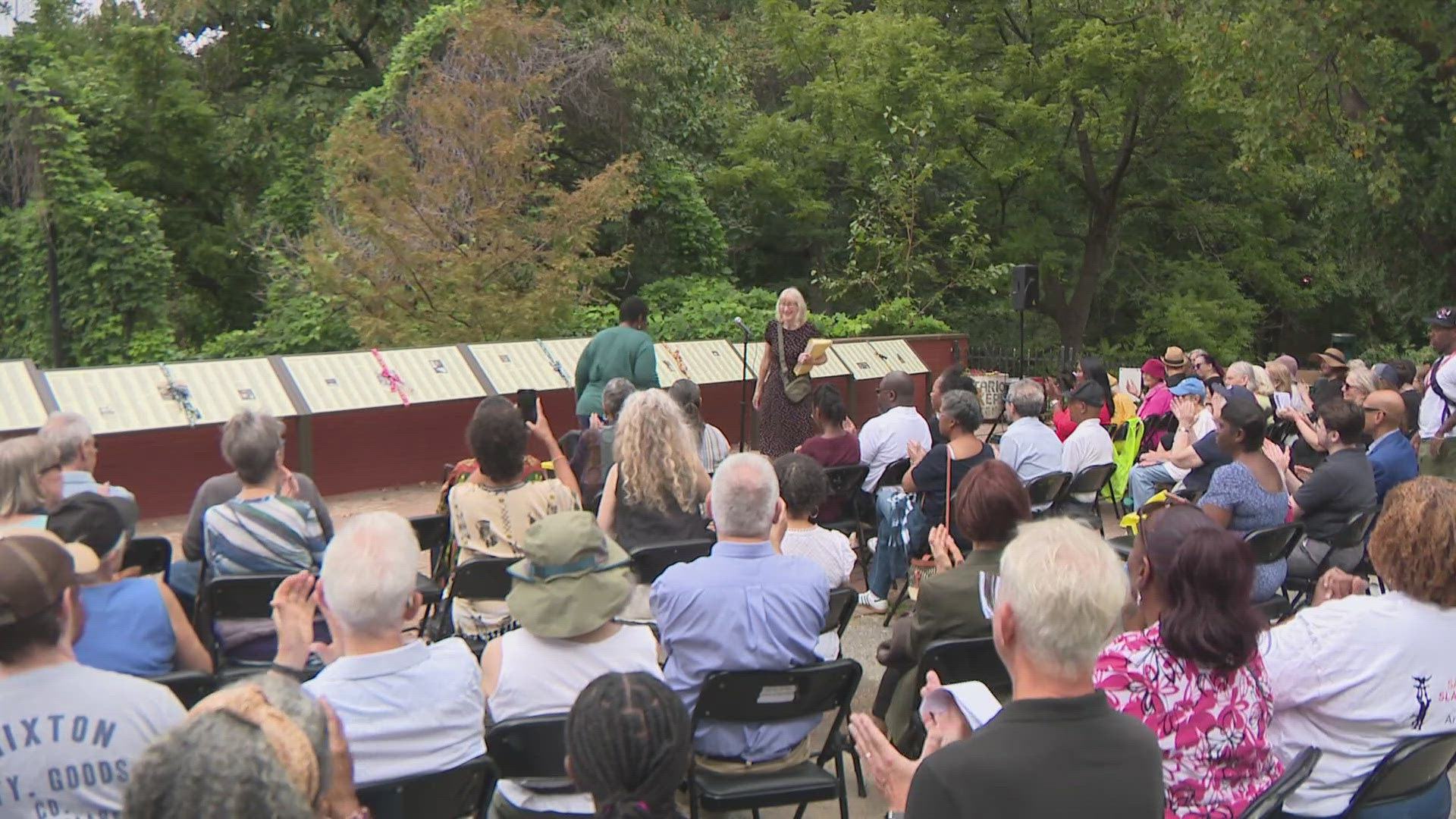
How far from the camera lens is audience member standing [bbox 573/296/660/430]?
8.07 metres

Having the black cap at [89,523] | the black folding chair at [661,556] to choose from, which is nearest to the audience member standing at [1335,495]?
the black folding chair at [661,556]

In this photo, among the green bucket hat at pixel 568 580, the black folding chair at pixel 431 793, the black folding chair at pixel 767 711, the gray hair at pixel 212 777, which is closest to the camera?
the gray hair at pixel 212 777

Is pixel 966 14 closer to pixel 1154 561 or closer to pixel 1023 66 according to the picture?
pixel 1023 66

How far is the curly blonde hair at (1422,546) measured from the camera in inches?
114

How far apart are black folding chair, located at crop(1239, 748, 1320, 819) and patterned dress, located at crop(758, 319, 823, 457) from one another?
5.87 metres

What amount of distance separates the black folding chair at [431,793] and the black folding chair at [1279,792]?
64.0 inches

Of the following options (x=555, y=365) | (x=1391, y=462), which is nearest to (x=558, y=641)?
(x=1391, y=462)

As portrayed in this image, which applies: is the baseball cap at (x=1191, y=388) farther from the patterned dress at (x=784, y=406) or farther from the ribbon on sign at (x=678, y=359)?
the ribbon on sign at (x=678, y=359)

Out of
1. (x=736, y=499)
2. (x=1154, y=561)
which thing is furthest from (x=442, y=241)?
(x=1154, y=561)

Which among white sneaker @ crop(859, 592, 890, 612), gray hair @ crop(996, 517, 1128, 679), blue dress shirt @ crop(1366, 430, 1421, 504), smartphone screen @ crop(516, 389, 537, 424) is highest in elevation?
gray hair @ crop(996, 517, 1128, 679)

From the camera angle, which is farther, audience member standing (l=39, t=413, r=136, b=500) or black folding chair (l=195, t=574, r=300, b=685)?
audience member standing (l=39, t=413, r=136, b=500)

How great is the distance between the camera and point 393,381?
10.4 metres

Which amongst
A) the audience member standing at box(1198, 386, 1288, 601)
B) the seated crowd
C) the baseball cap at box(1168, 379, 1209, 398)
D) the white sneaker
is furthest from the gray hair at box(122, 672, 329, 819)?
the baseball cap at box(1168, 379, 1209, 398)

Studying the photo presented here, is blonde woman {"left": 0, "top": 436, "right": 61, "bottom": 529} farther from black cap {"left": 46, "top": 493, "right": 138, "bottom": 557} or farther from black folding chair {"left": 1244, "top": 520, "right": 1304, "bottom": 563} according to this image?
black folding chair {"left": 1244, "top": 520, "right": 1304, "bottom": 563}
